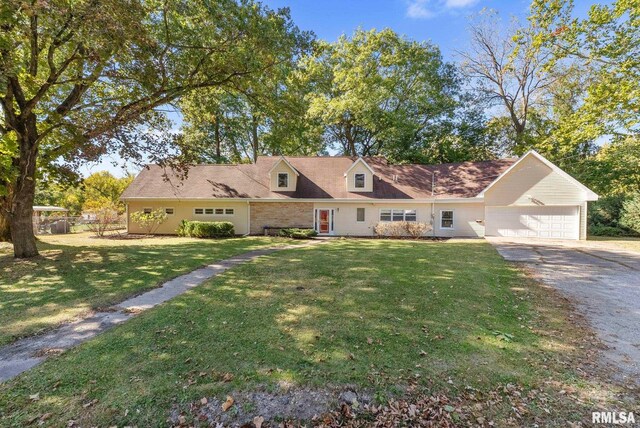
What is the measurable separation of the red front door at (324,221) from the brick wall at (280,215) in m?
0.65

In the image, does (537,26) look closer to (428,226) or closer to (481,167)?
(481,167)

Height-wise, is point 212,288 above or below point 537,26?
below

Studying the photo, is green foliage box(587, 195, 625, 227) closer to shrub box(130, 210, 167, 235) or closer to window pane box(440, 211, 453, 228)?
window pane box(440, 211, 453, 228)

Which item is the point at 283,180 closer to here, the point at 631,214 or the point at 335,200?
the point at 335,200

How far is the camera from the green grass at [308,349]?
3.12m

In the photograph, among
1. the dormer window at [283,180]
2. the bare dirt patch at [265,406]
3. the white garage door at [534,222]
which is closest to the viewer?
the bare dirt patch at [265,406]

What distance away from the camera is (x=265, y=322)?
16.2ft

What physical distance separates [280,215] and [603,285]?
631 inches

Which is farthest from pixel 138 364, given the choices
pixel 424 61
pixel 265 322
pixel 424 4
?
pixel 424 61

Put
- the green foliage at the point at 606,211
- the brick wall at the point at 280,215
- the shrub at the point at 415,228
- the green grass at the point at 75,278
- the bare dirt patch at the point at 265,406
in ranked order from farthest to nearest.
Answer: the green foliage at the point at 606,211 < the brick wall at the point at 280,215 < the shrub at the point at 415,228 < the green grass at the point at 75,278 < the bare dirt patch at the point at 265,406

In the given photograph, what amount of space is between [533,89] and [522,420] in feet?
97.3

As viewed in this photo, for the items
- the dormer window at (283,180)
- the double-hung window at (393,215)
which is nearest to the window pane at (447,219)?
the double-hung window at (393,215)

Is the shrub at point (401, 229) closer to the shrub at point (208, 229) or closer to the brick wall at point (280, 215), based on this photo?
the brick wall at point (280, 215)

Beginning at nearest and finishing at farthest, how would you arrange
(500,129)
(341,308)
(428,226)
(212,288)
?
(341,308)
(212,288)
(428,226)
(500,129)
